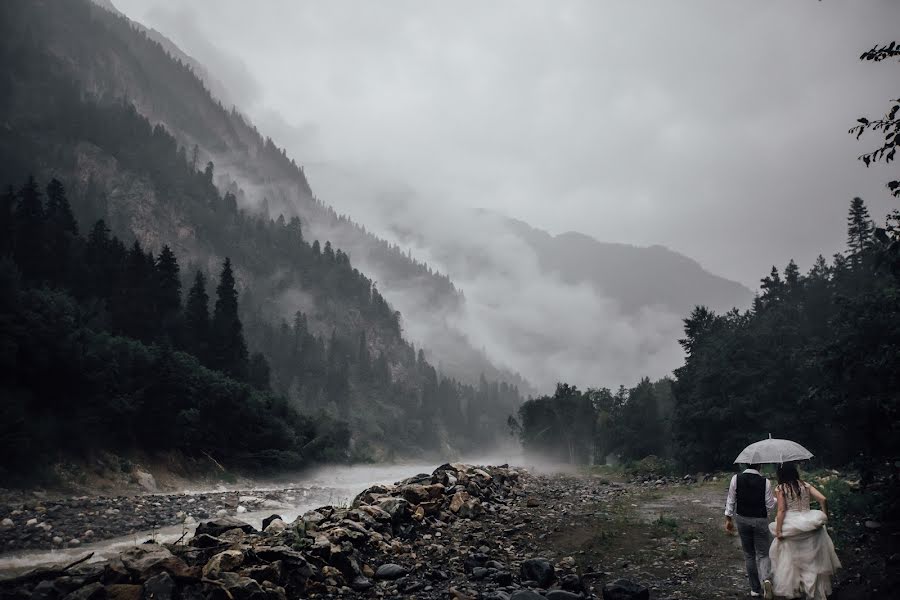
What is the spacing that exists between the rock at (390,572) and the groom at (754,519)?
7.41m

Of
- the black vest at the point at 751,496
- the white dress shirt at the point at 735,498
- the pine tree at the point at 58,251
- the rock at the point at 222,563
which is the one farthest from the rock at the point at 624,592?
the pine tree at the point at 58,251

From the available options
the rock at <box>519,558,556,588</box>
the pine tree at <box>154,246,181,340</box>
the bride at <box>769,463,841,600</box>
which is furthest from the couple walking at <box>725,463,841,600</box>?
the pine tree at <box>154,246,181,340</box>

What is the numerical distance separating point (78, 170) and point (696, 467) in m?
195

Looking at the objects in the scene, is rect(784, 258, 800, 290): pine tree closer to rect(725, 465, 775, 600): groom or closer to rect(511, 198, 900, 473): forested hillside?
rect(511, 198, 900, 473): forested hillside

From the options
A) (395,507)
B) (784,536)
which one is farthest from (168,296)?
(784,536)

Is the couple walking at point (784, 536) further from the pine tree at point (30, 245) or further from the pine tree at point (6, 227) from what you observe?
the pine tree at point (6, 227)

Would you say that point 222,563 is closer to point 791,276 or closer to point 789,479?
point 789,479

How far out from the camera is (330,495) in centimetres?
4000

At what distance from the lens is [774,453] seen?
10164 millimetres

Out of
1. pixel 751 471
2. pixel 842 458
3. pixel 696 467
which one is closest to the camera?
pixel 751 471

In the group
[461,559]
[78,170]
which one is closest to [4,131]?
[78,170]

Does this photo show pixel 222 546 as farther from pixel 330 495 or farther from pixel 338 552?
pixel 330 495

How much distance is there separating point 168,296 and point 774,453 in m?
77.5

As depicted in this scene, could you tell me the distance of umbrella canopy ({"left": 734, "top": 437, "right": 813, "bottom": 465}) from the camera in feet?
32.5
